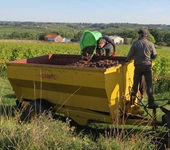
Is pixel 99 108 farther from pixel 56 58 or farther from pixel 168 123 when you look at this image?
pixel 56 58

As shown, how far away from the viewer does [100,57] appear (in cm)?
734

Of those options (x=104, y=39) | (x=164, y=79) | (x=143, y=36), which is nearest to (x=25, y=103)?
(x=104, y=39)

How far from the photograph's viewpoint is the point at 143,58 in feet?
19.5

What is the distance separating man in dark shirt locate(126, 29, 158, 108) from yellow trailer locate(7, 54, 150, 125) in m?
0.21

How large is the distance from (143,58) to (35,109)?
2.58 meters

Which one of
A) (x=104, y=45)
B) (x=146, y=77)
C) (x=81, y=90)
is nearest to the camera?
(x=81, y=90)

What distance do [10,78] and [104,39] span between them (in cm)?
260

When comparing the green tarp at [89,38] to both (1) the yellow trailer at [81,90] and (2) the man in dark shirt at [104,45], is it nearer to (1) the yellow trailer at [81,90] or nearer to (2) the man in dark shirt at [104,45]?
(2) the man in dark shirt at [104,45]

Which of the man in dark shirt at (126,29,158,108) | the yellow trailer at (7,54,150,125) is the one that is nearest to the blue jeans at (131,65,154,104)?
the man in dark shirt at (126,29,158,108)

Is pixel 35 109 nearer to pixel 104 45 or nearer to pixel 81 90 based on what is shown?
pixel 81 90

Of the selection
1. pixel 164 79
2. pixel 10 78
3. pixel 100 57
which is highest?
pixel 100 57

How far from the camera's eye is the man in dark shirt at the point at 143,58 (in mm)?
5934

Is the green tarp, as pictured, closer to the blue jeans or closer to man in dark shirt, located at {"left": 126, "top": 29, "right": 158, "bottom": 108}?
man in dark shirt, located at {"left": 126, "top": 29, "right": 158, "bottom": 108}

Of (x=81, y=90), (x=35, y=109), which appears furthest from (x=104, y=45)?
(x=35, y=109)
